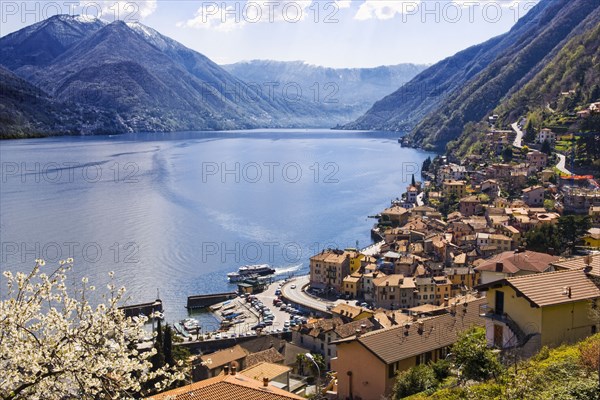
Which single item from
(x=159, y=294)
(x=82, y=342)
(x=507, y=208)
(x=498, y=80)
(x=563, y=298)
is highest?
(x=498, y=80)

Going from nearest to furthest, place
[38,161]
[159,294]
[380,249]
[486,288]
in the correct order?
1. [486,288]
2. [159,294]
3. [380,249]
4. [38,161]

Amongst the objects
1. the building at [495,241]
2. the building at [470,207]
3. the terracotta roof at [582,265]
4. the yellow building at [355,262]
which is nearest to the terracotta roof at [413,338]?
the terracotta roof at [582,265]

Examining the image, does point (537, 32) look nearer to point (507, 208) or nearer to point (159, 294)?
point (507, 208)

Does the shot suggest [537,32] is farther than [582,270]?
Yes

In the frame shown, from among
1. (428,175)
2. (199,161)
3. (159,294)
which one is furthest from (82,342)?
(199,161)

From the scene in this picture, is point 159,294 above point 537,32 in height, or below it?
below

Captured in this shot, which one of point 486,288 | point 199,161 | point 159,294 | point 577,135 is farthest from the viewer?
point 199,161
